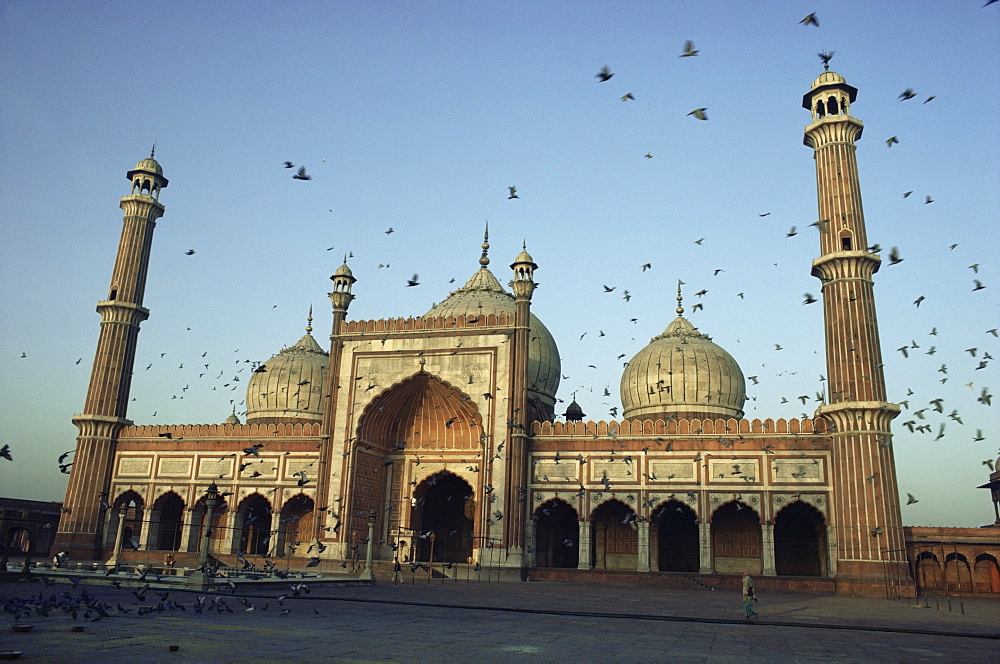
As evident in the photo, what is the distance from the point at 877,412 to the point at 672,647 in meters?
18.3

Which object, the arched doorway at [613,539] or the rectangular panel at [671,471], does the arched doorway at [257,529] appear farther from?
the rectangular panel at [671,471]

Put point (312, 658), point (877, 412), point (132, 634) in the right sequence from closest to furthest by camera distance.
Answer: point (312, 658) < point (132, 634) < point (877, 412)

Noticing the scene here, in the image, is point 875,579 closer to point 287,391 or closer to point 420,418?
point 420,418

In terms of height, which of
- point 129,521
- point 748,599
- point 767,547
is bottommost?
point 748,599

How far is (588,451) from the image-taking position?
28.4 meters

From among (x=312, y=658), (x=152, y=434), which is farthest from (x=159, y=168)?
(x=312, y=658)

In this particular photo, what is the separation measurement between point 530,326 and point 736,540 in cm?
1242

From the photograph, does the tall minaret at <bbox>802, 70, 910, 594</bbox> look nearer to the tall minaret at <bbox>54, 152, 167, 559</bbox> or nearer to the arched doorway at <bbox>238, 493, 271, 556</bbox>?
the arched doorway at <bbox>238, 493, 271, 556</bbox>

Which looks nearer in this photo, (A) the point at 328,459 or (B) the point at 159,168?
(A) the point at 328,459

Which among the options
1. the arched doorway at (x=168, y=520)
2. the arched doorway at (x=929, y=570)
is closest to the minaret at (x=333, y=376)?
the arched doorway at (x=168, y=520)

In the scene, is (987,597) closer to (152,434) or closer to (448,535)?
(448,535)

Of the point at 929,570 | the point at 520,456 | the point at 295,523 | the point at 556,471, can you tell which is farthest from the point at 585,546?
the point at 929,570

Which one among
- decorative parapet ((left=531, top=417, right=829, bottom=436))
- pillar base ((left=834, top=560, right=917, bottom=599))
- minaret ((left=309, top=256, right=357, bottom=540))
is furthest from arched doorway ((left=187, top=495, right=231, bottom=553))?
pillar base ((left=834, top=560, right=917, bottom=599))

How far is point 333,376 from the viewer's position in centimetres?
3153
